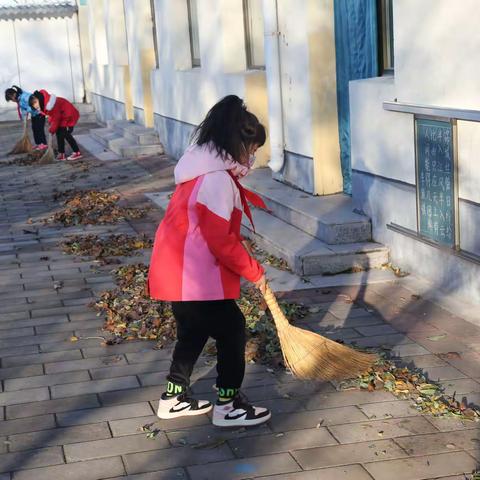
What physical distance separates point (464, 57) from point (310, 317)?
2.01 meters

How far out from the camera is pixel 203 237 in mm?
4645

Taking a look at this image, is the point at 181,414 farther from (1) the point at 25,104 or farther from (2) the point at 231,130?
(1) the point at 25,104

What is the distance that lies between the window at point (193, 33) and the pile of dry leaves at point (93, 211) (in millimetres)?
3954

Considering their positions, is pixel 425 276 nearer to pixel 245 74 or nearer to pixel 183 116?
pixel 245 74

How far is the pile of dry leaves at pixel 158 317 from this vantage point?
6086 millimetres

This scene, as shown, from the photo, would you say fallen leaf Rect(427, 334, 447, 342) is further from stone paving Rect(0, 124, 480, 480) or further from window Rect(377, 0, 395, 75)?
window Rect(377, 0, 395, 75)

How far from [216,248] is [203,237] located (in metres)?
0.11

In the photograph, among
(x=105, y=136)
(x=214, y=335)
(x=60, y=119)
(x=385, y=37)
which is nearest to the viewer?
(x=214, y=335)

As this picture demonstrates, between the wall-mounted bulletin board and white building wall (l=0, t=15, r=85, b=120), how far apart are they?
1049 inches

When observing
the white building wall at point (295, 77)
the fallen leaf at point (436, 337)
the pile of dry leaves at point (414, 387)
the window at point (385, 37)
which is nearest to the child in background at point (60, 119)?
the white building wall at point (295, 77)

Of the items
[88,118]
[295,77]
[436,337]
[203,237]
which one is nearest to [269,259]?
[295,77]

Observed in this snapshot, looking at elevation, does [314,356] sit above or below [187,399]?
above

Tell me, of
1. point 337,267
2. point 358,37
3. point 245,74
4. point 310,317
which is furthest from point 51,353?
point 245,74

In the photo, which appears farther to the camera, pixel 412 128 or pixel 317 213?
pixel 317 213
